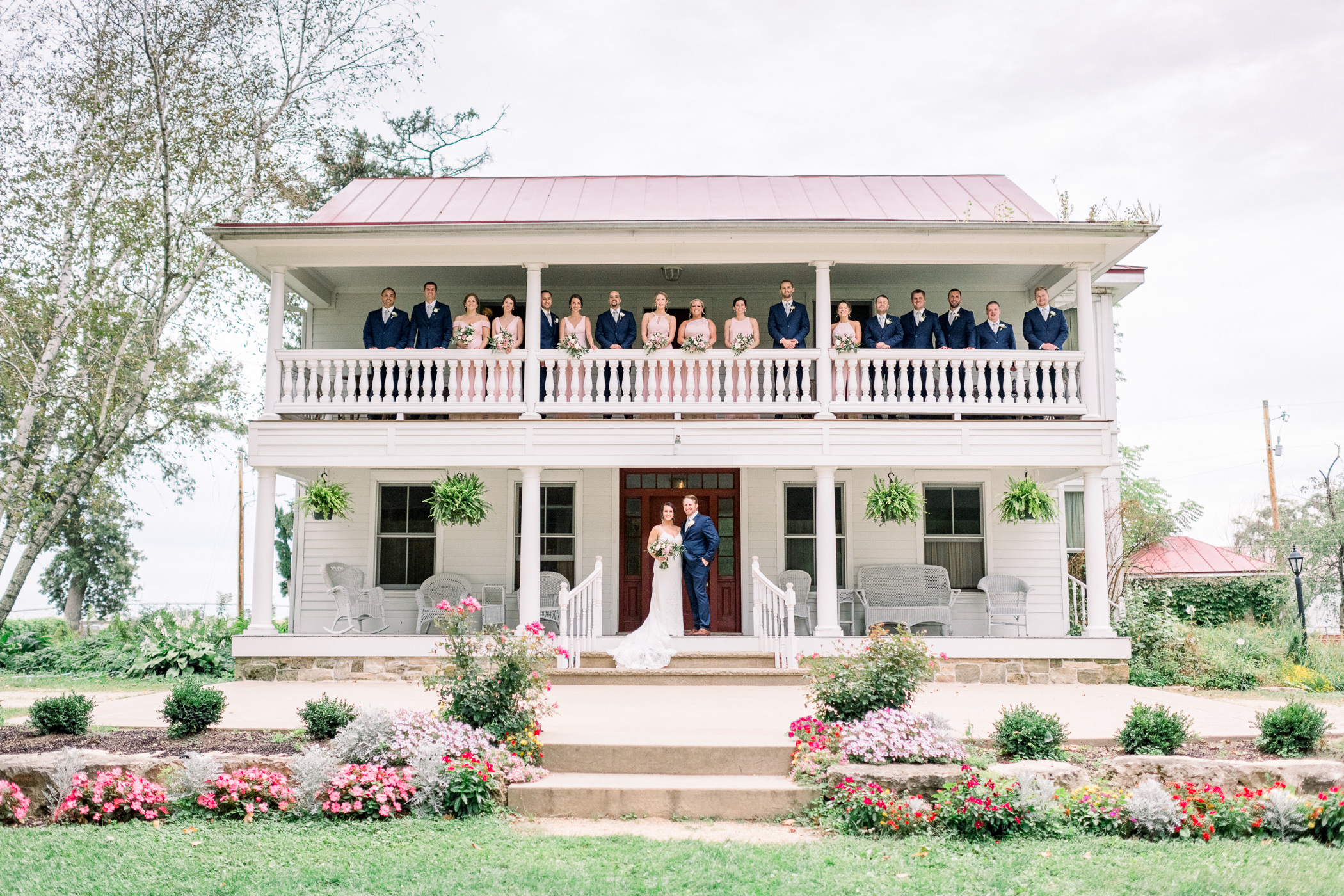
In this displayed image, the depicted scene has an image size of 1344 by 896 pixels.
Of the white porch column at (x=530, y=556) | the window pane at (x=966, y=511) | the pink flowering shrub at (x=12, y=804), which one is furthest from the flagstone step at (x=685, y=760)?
the window pane at (x=966, y=511)

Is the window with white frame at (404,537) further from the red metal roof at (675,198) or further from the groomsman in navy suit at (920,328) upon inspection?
the groomsman in navy suit at (920,328)

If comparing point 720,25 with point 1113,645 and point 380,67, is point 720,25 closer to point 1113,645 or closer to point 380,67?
point 380,67

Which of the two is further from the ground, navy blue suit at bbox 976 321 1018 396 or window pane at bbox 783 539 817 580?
navy blue suit at bbox 976 321 1018 396

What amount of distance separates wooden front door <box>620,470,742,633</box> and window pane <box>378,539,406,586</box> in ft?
10.1

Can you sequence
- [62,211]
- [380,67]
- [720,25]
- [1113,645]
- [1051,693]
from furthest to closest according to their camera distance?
[380,67] → [720,25] → [62,211] → [1113,645] → [1051,693]

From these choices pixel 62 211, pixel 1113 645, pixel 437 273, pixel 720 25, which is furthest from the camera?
pixel 720 25

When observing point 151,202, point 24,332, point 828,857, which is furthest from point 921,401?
point 24,332

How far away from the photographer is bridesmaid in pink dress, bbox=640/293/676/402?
1233 centimetres

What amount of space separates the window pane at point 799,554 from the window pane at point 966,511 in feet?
6.91

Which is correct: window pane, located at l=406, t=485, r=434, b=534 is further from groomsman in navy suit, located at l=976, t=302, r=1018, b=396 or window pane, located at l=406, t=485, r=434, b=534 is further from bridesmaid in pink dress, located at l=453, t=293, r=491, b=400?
groomsman in navy suit, located at l=976, t=302, r=1018, b=396

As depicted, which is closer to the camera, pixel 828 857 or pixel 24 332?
pixel 828 857

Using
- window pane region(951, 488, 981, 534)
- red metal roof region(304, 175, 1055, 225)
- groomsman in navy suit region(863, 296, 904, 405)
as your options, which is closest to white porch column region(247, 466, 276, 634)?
red metal roof region(304, 175, 1055, 225)

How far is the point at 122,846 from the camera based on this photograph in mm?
5406

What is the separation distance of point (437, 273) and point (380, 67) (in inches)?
275
